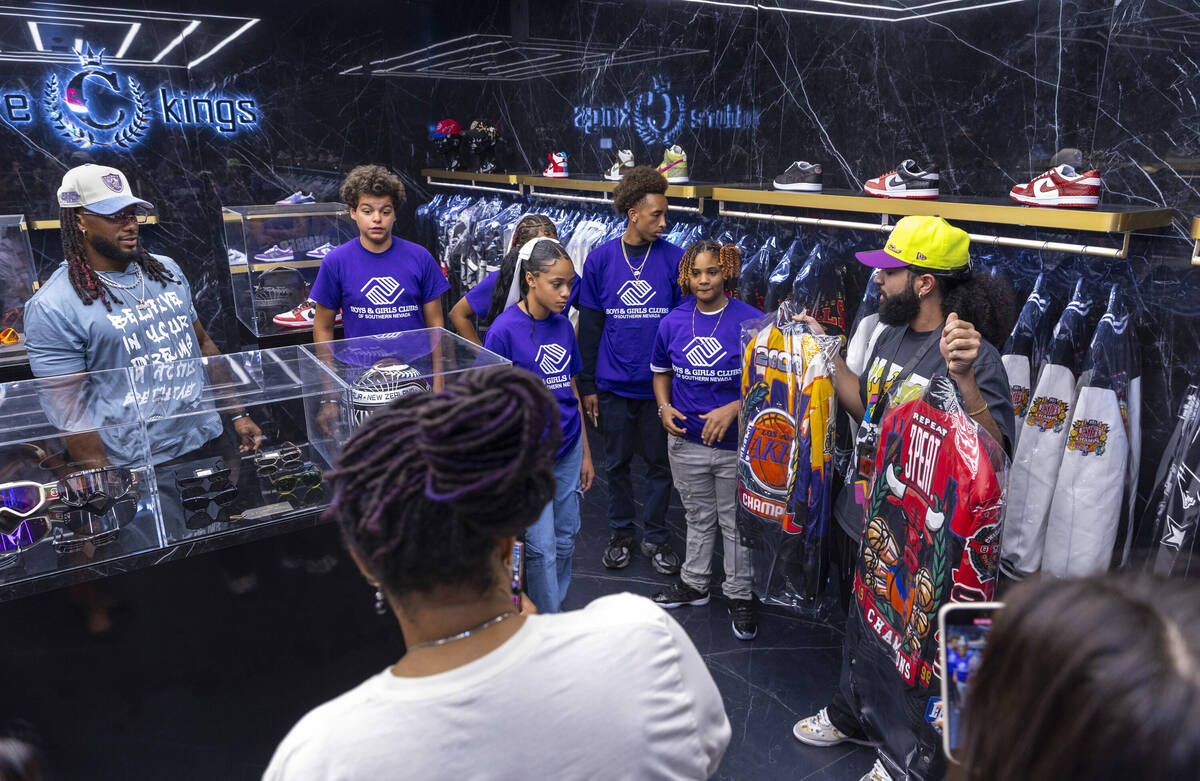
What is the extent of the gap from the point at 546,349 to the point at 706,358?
0.67 metres

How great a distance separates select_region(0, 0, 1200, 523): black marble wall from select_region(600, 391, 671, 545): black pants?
1481 mm

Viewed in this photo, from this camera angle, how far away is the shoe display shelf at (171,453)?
1838 millimetres

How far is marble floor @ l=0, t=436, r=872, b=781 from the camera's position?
1.79 m

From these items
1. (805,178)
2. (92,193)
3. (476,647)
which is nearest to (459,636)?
(476,647)

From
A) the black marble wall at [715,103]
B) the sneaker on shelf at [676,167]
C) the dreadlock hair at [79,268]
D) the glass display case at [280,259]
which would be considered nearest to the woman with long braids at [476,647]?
the dreadlock hair at [79,268]

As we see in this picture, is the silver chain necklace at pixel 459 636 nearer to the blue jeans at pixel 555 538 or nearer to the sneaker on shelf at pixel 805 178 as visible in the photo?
the blue jeans at pixel 555 538

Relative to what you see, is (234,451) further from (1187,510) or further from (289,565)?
(1187,510)

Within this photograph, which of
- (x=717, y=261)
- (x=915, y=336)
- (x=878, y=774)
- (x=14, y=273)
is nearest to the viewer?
(x=878, y=774)

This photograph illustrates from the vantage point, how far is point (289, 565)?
2078 mm

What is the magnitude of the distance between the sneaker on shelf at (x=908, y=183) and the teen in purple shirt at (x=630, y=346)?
97 centimetres

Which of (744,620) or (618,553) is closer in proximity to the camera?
(744,620)

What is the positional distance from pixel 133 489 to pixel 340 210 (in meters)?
3.76

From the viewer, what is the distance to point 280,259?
518 cm

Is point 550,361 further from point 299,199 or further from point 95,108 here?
point 95,108
